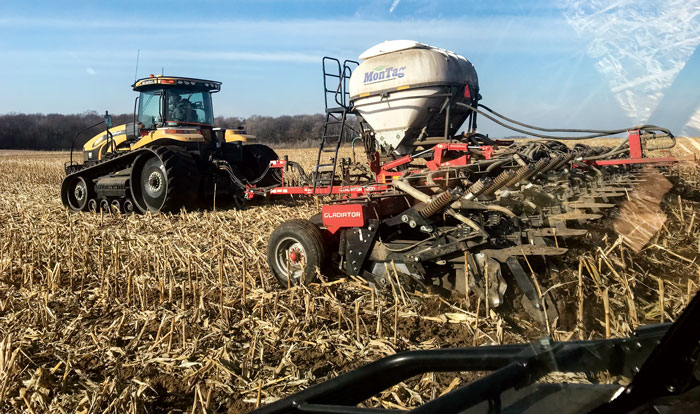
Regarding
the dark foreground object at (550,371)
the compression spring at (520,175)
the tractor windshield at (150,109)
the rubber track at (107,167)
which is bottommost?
the dark foreground object at (550,371)

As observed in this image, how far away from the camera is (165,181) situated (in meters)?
9.15

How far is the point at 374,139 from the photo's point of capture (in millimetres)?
8133

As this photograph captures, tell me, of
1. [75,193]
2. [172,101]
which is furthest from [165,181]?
[75,193]

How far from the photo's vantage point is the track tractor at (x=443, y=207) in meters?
3.87

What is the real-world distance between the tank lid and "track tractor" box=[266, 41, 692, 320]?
0.06 feet

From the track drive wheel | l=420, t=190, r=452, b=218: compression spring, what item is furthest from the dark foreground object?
the track drive wheel

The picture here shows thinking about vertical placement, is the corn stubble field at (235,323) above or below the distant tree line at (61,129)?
below

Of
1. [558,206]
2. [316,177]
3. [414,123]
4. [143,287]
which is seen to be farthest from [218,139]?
[558,206]

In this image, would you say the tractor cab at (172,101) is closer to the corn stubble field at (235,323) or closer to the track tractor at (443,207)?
the track tractor at (443,207)

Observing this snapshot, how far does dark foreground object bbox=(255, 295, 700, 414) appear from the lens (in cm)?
108

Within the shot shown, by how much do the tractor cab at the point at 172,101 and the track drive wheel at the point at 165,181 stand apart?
0.95 m

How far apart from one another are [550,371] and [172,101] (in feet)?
32.6

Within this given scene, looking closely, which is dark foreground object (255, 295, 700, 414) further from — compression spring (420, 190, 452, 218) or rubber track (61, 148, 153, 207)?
rubber track (61, 148, 153, 207)

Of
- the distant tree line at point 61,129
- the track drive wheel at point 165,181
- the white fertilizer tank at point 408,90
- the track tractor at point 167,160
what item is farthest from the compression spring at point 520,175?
the distant tree line at point 61,129
